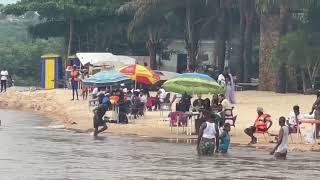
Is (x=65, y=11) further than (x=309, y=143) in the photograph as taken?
Yes

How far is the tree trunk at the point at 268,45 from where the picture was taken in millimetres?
40156

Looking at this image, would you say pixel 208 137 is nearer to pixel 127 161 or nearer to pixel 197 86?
pixel 127 161

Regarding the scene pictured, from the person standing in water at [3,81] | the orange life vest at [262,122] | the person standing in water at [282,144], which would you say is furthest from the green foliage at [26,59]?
the person standing in water at [282,144]

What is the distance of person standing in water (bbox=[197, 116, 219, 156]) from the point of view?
66.1ft

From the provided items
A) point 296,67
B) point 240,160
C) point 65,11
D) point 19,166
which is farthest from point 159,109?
point 65,11

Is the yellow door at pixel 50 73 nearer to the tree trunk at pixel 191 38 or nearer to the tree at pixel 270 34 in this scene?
the tree trunk at pixel 191 38

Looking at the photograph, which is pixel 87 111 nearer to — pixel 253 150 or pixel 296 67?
pixel 296 67

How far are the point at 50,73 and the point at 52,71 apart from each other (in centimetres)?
25

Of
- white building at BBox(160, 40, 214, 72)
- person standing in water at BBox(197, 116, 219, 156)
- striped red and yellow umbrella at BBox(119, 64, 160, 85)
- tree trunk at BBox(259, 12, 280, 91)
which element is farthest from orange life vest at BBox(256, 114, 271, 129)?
white building at BBox(160, 40, 214, 72)

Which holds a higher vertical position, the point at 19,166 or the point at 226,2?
the point at 226,2

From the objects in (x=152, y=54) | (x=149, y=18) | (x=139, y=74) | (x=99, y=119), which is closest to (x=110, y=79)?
(x=139, y=74)

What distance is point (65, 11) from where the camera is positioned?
51031mm

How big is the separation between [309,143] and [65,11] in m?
29.9

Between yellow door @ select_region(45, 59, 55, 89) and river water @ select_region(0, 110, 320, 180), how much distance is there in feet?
75.4
